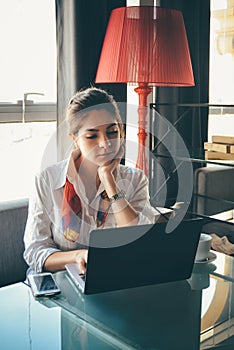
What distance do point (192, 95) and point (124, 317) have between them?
1.83 m

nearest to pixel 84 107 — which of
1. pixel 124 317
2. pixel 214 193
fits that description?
pixel 124 317

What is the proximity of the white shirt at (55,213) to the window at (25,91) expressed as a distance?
2.01ft

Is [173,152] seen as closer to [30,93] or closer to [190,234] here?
[30,93]

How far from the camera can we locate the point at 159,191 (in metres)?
2.71

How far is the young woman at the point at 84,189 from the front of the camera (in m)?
1.57

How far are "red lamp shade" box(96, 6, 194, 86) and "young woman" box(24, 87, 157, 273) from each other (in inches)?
17.1

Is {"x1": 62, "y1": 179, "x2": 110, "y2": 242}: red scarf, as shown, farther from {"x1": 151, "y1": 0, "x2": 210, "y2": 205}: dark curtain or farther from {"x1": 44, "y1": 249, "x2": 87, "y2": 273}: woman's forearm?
{"x1": 151, "y1": 0, "x2": 210, "y2": 205}: dark curtain

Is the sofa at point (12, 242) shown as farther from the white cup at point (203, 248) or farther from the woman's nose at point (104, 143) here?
the white cup at point (203, 248)

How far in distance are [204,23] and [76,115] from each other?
1250 millimetres

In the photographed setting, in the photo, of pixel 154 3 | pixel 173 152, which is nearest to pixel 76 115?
pixel 173 152

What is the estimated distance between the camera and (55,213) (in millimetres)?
1597

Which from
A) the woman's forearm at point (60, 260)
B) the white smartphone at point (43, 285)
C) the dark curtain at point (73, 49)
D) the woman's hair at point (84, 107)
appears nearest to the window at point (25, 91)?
the dark curtain at point (73, 49)

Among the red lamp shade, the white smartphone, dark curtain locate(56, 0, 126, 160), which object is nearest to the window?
dark curtain locate(56, 0, 126, 160)

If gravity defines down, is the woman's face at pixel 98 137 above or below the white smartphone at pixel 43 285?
above
